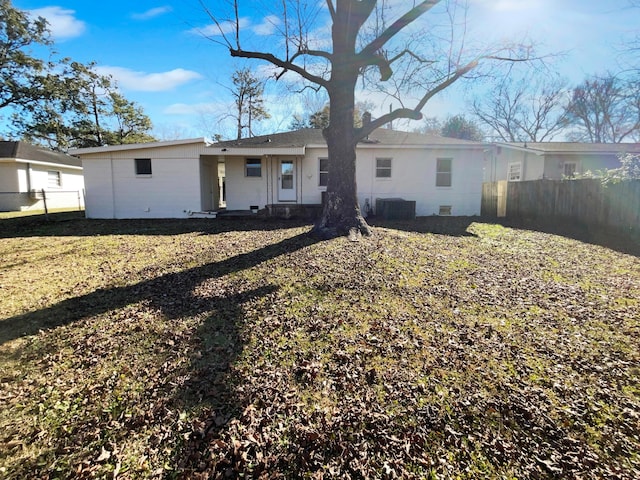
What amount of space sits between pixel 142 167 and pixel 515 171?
64.2 feet

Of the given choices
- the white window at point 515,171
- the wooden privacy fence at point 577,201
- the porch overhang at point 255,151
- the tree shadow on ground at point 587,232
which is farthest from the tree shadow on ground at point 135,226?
the white window at point 515,171

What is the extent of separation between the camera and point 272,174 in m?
14.4

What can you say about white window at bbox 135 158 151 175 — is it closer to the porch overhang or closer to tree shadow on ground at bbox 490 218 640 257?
the porch overhang

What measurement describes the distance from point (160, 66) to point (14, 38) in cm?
1501

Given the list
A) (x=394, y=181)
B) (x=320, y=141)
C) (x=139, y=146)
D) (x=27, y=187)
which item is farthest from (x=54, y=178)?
(x=394, y=181)

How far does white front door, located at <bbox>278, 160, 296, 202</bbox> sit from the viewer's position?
14.3m

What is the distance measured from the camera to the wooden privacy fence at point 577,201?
30.3ft

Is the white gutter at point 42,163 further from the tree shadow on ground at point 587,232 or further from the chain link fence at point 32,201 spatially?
the tree shadow on ground at point 587,232

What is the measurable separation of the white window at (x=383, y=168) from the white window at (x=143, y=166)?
9.34m

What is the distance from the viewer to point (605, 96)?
3086cm

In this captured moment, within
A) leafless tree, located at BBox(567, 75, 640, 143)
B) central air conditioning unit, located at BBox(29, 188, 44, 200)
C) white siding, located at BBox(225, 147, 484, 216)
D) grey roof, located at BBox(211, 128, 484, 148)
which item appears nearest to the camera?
grey roof, located at BBox(211, 128, 484, 148)

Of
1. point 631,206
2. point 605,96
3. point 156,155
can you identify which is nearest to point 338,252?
point 631,206

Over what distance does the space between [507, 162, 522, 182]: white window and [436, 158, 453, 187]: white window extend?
7.26m

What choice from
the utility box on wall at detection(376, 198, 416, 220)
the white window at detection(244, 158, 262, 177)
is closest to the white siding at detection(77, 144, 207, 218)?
the white window at detection(244, 158, 262, 177)
